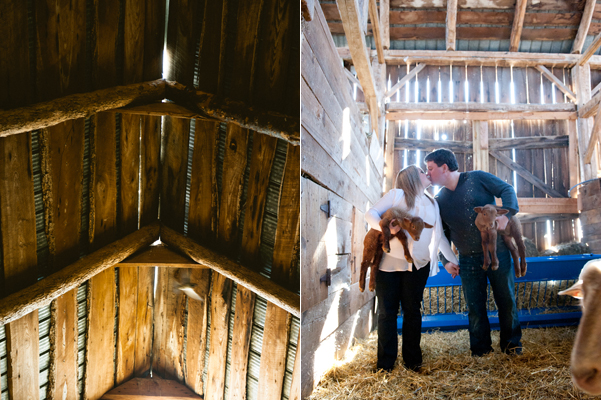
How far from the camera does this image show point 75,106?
172cm

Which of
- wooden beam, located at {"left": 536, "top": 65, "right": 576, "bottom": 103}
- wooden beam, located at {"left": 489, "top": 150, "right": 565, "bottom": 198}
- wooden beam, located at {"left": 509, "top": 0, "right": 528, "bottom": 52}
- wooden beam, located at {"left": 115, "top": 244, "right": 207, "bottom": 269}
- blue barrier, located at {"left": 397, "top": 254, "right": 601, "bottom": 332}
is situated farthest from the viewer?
wooden beam, located at {"left": 489, "top": 150, "right": 565, "bottom": 198}

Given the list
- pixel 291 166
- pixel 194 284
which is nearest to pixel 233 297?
pixel 194 284

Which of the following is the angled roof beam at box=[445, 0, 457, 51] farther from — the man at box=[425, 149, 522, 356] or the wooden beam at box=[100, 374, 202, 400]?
the wooden beam at box=[100, 374, 202, 400]

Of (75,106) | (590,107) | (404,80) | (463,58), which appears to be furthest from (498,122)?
(75,106)

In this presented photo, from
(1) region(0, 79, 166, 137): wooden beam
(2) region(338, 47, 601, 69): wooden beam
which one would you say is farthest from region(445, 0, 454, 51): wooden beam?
(1) region(0, 79, 166, 137): wooden beam

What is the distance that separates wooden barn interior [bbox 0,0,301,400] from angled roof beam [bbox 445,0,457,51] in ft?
12.2

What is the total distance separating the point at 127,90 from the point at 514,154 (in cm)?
541

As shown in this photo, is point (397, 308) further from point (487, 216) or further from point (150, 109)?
point (150, 109)

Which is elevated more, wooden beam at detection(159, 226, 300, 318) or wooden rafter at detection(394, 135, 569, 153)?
wooden rafter at detection(394, 135, 569, 153)

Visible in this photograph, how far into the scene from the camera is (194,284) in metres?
3.15

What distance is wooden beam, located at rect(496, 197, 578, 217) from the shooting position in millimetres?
3804

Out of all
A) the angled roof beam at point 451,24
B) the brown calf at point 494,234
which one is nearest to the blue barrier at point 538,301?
the brown calf at point 494,234

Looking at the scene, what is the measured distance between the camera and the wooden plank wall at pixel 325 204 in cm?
134

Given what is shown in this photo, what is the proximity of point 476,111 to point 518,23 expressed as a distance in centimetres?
118
